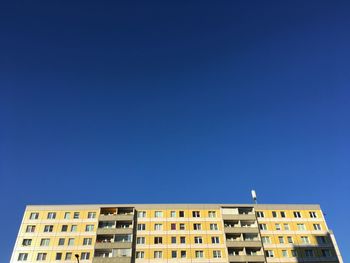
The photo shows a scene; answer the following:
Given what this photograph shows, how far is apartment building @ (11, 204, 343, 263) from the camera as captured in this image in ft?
214

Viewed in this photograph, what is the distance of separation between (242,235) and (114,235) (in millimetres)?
27637

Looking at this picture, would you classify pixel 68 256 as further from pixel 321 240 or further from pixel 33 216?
pixel 321 240

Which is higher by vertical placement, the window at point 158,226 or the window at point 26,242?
the window at point 158,226

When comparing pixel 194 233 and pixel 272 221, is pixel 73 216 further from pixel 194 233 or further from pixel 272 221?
pixel 272 221

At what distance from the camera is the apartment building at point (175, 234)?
65188 mm

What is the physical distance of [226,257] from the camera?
65.4 meters

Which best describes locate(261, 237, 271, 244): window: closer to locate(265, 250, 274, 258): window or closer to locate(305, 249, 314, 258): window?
locate(265, 250, 274, 258): window

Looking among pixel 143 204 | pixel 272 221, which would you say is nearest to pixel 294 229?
pixel 272 221

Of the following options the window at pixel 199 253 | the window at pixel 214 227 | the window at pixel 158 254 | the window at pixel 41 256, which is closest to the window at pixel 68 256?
the window at pixel 41 256

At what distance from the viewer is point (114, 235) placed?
6756cm

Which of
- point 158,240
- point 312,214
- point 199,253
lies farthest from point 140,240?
point 312,214

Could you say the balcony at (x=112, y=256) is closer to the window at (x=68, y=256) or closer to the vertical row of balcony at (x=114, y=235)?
the vertical row of balcony at (x=114, y=235)

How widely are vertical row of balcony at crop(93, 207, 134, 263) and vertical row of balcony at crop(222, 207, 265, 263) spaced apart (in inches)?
829

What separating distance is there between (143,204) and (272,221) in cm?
2967
